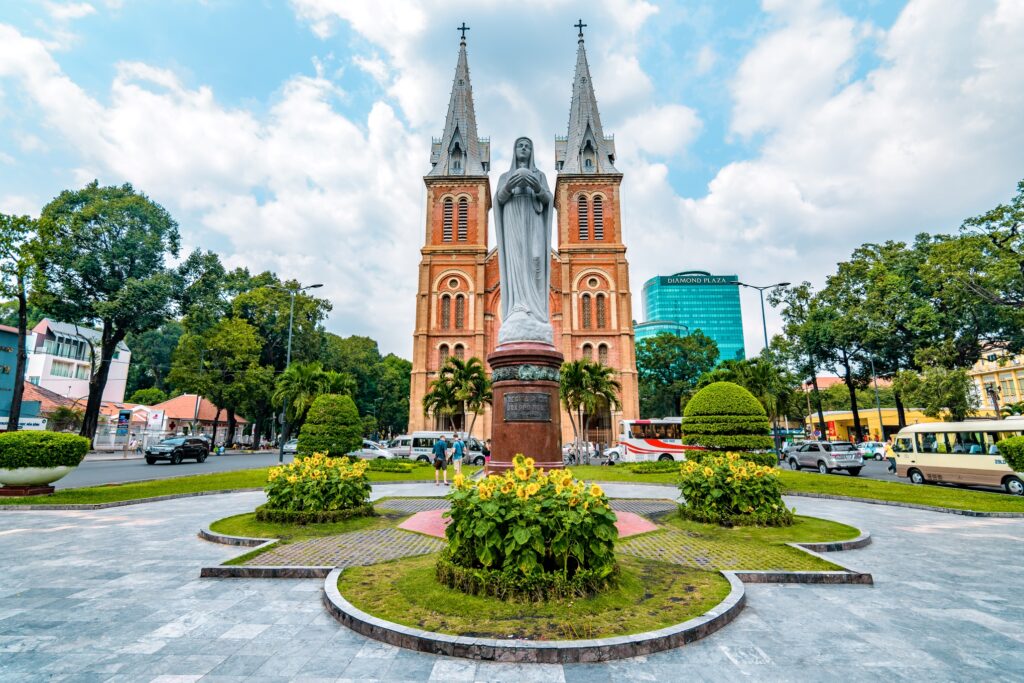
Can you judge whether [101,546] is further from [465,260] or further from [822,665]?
[465,260]

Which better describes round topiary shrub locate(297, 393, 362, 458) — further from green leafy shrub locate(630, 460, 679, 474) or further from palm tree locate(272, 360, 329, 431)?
green leafy shrub locate(630, 460, 679, 474)

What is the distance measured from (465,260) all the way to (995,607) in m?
39.4

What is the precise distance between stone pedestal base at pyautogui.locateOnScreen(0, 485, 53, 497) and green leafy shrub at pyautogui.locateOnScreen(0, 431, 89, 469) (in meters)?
0.67

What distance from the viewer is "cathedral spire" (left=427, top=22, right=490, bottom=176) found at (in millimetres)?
44938

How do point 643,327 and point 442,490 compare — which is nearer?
point 442,490

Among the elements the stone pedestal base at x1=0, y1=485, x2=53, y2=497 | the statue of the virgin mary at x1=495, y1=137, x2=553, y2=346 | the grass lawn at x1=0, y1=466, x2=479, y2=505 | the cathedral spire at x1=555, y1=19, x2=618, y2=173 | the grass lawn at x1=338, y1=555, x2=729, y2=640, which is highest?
the cathedral spire at x1=555, y1=19, x2=618, y2=173

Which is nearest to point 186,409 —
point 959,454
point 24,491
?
point 24,491

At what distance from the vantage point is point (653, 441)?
3041 cm

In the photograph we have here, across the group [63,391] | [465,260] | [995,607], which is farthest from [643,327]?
[995,607]

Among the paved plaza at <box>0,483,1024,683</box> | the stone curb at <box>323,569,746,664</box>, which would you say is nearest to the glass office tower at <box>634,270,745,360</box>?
the paved plaza at <box>0,483,1024,683</box>

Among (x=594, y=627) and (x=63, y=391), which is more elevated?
(x=63, y=391)

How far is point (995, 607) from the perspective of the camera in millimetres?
4836

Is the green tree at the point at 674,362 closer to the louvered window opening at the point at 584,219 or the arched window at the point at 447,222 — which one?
the louvered window opening at the point at 584,219

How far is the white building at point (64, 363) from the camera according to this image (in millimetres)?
45250
